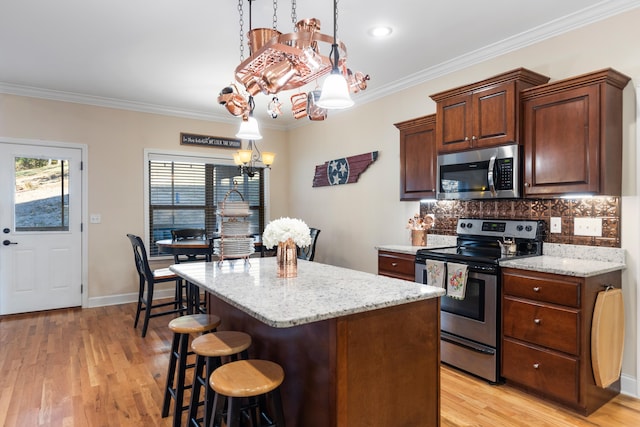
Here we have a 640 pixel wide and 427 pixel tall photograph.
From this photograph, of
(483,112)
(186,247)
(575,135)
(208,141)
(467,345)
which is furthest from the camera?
(208,141)

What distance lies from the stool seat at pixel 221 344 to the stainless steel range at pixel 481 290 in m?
1.74

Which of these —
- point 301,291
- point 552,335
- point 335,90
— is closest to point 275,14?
point 335,90

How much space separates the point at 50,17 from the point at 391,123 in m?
3.26

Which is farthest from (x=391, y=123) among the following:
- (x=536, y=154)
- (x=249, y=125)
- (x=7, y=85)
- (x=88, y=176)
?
(x=7, y=85)

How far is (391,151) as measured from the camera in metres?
4.45

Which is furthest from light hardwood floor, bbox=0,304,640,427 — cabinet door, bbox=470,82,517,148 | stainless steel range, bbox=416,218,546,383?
cabinet door, bbox=470,82,517,148

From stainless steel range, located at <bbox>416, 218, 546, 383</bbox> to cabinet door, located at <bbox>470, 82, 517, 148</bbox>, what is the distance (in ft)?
2.28

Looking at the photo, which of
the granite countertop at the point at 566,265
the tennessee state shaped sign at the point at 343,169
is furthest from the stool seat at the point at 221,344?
the tennessee state shaped sign at the point at 343,169

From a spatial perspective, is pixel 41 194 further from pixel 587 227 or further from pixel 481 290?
pixel 587 227

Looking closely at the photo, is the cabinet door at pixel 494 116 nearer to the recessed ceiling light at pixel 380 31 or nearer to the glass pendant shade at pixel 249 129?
the recessed ceiling light at pixel 380 31

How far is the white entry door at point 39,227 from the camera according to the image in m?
4.54

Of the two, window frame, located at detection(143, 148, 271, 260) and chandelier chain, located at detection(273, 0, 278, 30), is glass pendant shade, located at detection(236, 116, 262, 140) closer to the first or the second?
chandelier chain, located at detection(273, 0, 278, 30)

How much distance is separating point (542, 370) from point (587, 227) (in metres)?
1.07

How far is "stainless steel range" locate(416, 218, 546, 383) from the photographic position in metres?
2.76
